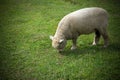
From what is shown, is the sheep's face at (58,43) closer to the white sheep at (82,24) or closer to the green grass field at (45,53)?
the white sheep at (82,24)

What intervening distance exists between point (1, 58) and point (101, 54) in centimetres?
438

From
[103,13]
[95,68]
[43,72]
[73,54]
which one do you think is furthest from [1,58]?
[103,13]

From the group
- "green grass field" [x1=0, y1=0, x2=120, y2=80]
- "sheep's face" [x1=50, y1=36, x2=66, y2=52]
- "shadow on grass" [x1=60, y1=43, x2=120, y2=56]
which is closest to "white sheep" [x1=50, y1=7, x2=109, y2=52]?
"sheep's face" [x1=50, y1=36, x2=66, y2=52]

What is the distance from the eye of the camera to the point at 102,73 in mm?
8266

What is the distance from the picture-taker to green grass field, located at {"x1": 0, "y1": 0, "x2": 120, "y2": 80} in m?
8.51

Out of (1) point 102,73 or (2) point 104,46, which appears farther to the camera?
(2) point 104,46

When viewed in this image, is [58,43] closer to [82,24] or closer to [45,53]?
[45,53]

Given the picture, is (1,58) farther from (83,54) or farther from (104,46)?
(104,46)

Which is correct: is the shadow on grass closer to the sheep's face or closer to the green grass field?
the green grass field

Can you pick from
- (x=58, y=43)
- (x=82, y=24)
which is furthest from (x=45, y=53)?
(x=82, y=24)

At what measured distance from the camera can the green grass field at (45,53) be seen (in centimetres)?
851

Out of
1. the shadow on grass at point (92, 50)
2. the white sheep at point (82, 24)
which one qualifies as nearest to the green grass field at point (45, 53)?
the shadow on grass at point (92, 50)

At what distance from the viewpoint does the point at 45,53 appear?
10266mm

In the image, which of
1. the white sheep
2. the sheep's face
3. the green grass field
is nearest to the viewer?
the green grass field
